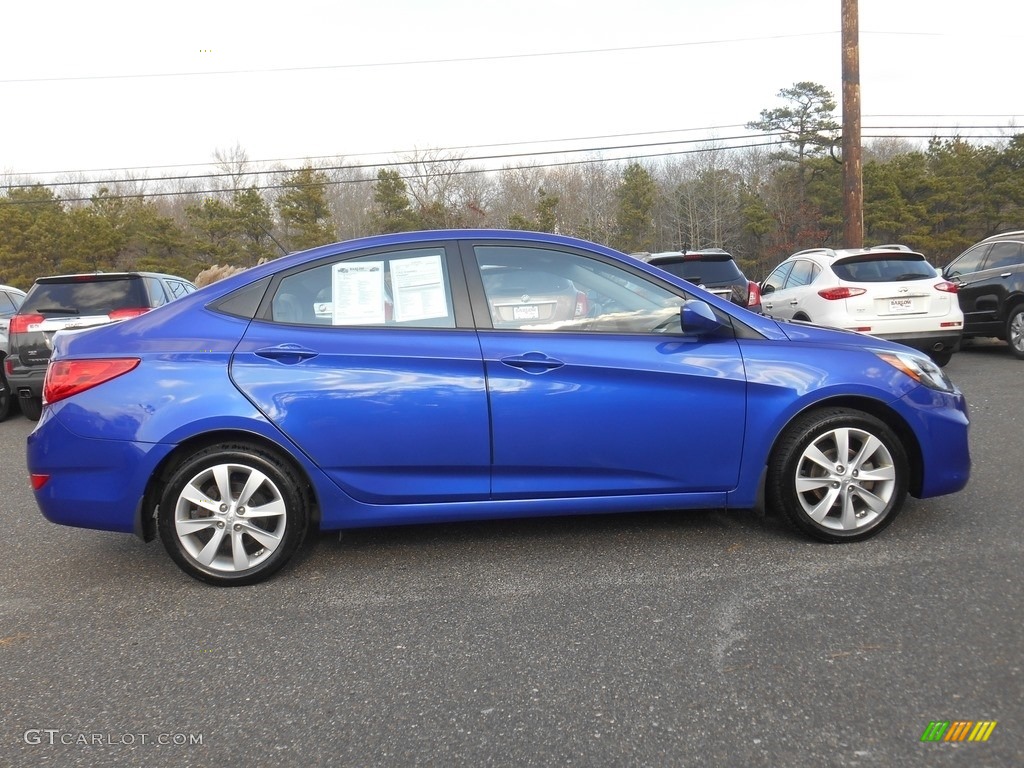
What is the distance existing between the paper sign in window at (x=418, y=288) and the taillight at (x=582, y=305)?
2.17 ft

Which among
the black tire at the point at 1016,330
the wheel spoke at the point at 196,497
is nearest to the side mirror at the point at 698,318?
the wheel spoke at the point at 196,497

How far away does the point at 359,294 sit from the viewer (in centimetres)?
370

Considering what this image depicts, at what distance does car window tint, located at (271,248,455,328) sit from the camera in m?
3.64

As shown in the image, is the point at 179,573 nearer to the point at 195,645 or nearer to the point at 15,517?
the point at 195,645

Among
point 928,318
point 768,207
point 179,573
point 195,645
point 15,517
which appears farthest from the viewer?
point 768,207

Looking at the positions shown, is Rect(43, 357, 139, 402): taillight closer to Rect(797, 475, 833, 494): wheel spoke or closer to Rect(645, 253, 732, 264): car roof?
Rect(797, 475, 833, 494): wheel spoke

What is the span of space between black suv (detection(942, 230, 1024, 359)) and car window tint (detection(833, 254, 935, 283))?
1440mm

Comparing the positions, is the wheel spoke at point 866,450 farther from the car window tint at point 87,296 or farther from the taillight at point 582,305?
the car window tint at point 87,296

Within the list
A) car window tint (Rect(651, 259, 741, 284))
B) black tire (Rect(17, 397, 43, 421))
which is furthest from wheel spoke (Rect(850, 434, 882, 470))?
black tire (Rect(17, 397, 43, 421))

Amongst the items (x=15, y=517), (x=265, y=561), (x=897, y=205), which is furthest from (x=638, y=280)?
(x=897, y=205)

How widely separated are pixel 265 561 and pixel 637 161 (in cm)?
4771

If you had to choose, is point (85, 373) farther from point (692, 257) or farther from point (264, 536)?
point (692, 257)

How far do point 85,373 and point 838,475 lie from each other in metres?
3.62

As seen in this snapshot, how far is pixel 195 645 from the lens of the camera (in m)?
3.00
